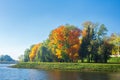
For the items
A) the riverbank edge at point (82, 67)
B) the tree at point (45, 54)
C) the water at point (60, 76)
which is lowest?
the water at point (60, 76)

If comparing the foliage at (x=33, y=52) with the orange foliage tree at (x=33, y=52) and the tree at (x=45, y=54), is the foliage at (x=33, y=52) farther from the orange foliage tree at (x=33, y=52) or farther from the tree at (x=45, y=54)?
the tree at (x=45, y=54)

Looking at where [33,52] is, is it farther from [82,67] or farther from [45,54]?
[82,67]

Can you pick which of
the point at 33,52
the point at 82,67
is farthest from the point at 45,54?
the point at 33,52

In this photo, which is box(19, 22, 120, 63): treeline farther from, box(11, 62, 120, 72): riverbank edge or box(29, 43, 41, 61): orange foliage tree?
box(29, 43, 41, 61): orange foliage tree

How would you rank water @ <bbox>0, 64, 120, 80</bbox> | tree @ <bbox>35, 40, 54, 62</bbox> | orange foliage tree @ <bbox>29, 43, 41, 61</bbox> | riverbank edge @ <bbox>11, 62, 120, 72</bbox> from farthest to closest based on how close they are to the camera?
1. orange foliage tree @ <bbox>29, 43, 41, 61</bbox>
2. tree @ <bbox>35, 40, 54, 62</bbox>
3. riverbank edge @ <bbox>11, 62, 120, 72</bbox>
4. water @ <bbox>0, 64, 120, 80</bbox>

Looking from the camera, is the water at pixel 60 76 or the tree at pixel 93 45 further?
the tree at pixel 93 45

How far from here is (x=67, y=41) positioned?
8531 cm

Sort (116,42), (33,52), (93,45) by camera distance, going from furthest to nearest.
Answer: (33,52)
(116,42)
(93,45)

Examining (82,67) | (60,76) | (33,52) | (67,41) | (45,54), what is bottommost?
(60,76)

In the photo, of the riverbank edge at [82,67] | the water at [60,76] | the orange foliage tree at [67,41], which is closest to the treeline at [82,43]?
the orange foliage tree at [67,41]

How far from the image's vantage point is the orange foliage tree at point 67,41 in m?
84.9

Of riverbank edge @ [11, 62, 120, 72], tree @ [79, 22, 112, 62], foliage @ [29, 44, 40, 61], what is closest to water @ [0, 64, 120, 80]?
riverbank edge @ [11, 62, 120, 72]

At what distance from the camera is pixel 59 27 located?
3386 inches

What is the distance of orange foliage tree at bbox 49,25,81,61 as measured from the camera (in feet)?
279
